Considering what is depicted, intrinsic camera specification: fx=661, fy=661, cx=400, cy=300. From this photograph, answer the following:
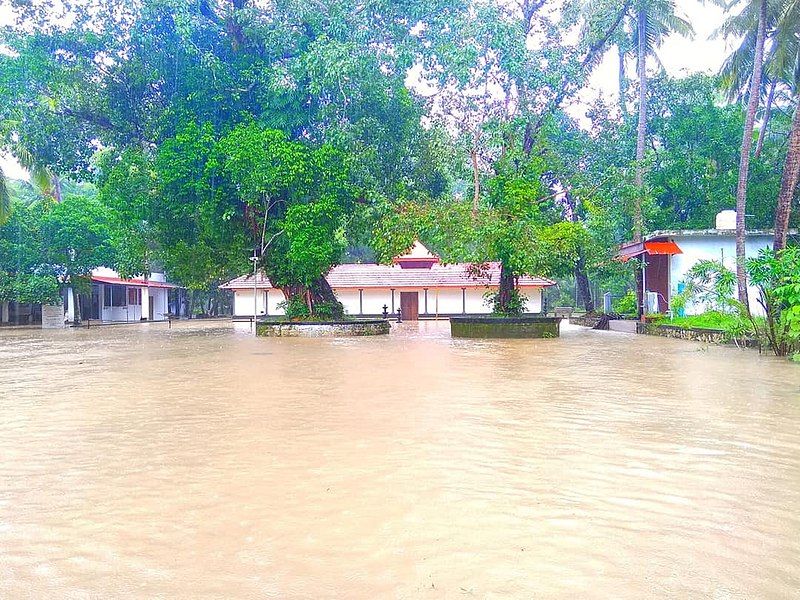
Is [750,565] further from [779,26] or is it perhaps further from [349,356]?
[779,26]

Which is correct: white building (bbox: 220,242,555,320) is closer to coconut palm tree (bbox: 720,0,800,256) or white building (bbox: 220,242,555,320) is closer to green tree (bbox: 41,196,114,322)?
green tree (bbox: 41,196,114,322)

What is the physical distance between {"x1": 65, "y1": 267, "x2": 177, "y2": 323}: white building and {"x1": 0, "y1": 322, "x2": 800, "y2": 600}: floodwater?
32.8 meters

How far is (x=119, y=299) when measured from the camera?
44094mm

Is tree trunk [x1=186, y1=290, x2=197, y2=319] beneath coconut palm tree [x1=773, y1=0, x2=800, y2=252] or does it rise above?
beneath

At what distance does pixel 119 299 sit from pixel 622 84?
3364 centimetres

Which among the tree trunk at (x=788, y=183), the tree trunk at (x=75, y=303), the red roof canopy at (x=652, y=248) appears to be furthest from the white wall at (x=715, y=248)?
the tree trunk at (x=75, y=303)

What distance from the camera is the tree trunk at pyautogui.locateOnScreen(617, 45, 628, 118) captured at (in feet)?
103

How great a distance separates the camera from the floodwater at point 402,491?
123 inches

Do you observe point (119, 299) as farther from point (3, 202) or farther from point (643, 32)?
point (643, 32)

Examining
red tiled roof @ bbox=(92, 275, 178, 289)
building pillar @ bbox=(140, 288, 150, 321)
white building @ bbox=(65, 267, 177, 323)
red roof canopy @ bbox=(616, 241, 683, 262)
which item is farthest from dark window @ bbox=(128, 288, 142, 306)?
red roof canopy @ bbox=(616, 241, 683, 262)

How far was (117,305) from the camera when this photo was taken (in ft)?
143

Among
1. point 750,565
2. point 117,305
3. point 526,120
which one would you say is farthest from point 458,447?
point 117,305

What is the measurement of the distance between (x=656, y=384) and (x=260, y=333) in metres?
16.5

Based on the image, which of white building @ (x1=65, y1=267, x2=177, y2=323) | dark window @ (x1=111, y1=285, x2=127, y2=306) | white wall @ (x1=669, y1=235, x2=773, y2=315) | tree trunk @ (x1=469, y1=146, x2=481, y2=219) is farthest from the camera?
dark window @ (x1=111, y1=285, x2=127, y2=306)
